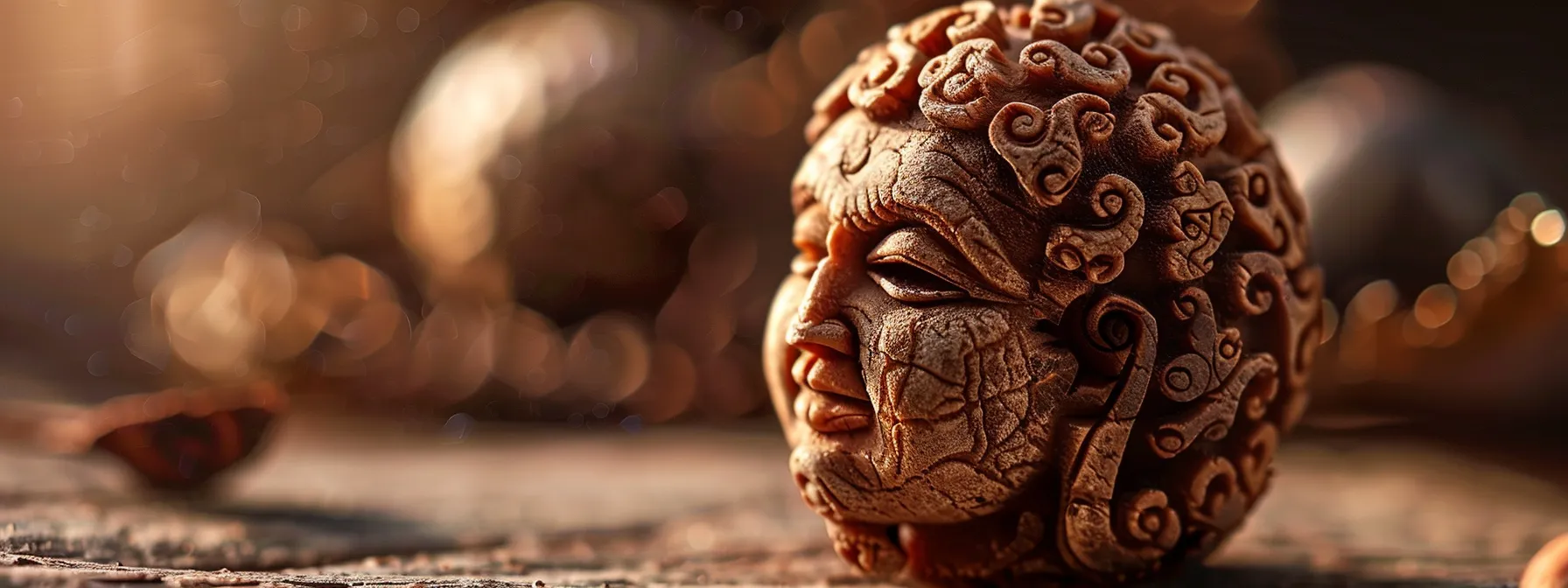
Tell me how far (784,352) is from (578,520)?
114cm

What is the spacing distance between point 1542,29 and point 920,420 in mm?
4449

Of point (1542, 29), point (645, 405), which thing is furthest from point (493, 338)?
point (1542, 29)

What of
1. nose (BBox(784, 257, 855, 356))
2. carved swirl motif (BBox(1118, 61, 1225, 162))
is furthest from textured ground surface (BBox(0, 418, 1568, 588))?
carved swirl motif (BBox(1118, 61, 1225, 162))

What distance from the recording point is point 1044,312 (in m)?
1.70

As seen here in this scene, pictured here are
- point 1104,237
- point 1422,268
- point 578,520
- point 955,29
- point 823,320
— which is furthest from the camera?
point 1422,268

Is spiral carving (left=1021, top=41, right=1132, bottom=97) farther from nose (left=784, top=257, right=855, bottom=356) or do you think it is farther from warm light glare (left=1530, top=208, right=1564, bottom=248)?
warm light glare (left=1530, top=208, right=1564, bottom=248)

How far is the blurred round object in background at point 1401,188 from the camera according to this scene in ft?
11.7

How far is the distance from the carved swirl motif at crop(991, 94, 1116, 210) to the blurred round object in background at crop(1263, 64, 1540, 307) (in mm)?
2228

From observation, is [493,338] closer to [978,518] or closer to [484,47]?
[484,47]

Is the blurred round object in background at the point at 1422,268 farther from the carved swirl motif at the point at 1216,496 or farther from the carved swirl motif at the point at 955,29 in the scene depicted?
the carved swirl motif at the point at 955,29

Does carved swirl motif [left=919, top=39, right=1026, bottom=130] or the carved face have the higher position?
carved swirl motif [left=919, top=39, right=1026, bottom=130]

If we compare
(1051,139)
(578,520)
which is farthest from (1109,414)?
(578,520)

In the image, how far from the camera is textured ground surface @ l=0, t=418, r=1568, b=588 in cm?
207

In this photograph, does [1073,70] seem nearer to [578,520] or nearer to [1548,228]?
[578,520]
